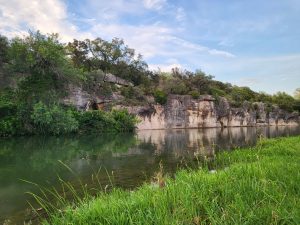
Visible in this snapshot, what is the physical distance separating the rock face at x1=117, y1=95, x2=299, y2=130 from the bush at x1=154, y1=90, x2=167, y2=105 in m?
0.87

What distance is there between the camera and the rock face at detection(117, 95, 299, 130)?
5416 centimetres

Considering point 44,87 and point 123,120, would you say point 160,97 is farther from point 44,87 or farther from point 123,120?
point 44,87

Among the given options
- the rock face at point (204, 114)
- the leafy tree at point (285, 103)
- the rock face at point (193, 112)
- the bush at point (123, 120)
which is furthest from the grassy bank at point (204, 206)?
the leafy tree at point (285, 103)

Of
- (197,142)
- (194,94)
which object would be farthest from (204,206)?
(194,94)

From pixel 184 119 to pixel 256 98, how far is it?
27.5 metres

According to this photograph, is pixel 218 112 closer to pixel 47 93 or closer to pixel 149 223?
pixel 47 93

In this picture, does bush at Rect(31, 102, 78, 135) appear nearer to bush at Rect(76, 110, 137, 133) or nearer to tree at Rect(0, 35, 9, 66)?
bush at Rect(76, 110, 137, 133)

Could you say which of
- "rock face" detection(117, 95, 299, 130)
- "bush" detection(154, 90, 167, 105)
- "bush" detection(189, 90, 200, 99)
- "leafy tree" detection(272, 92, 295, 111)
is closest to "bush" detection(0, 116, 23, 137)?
"rock face" detection(117, 95, 299, 130)

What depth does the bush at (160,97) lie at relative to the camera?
54844 mm

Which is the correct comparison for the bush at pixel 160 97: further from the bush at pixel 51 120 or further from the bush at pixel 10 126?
the bush at pixel 10 126

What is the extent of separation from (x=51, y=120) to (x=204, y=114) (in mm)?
35335

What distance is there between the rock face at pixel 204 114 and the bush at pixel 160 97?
0.87 meters

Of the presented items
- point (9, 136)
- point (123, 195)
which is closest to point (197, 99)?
point (9, 136)

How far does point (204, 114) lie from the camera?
6122 cm
